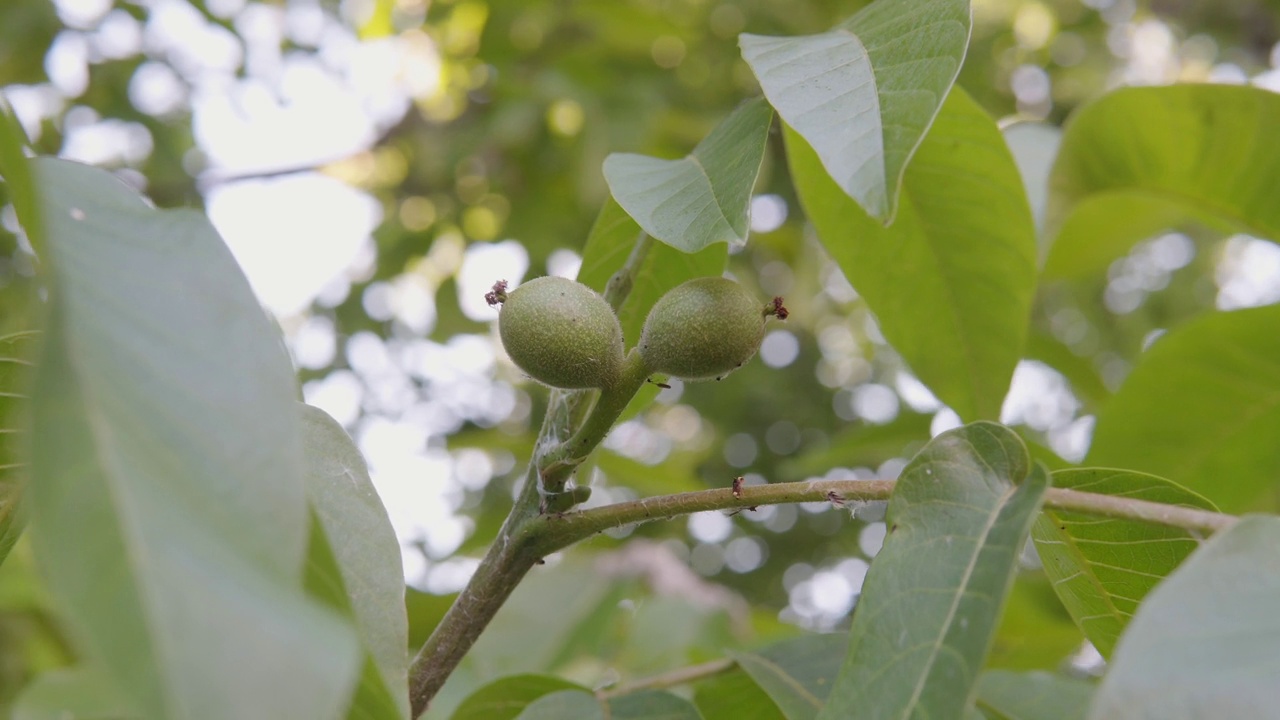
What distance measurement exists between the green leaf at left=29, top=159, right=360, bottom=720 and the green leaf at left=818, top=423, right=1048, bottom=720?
0.38m

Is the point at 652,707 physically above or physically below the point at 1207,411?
below

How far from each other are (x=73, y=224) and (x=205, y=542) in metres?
0.25

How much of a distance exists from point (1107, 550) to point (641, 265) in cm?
52

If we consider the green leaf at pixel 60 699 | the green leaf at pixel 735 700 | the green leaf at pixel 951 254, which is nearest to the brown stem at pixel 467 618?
the green leaf at pixel 735 700

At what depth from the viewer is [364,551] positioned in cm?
80

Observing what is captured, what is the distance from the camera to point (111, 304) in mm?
587

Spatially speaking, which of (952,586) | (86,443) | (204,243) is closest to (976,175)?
(952,586)

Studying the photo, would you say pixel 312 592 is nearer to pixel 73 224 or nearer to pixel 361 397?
pixel 73 224

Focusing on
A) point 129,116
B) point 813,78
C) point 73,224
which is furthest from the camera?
point 129,116

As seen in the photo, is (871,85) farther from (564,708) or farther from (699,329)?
(564,708)

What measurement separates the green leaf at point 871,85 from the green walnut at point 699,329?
0.13 meters

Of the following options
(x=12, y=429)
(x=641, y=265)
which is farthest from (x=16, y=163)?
(x=641, y=265)

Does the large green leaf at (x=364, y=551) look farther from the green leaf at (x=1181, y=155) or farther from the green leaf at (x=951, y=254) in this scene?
the green leaf at (x=1181, y=155)

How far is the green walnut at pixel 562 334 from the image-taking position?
2.77 feet
